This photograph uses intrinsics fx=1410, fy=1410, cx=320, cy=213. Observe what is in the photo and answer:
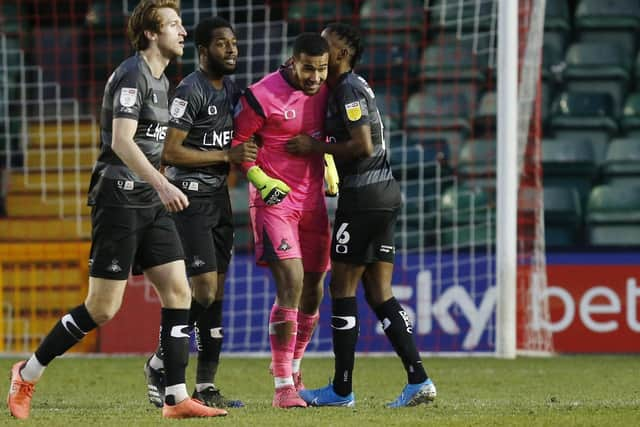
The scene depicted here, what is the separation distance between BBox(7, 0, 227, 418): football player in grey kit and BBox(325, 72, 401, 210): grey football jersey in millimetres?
1051

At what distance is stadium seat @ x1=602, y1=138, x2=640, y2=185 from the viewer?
13.0m

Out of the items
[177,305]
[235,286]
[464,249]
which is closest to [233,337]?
[235,286]

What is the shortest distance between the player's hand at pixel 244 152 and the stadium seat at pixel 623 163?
6662 millimetres

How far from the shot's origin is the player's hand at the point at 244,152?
277 inches

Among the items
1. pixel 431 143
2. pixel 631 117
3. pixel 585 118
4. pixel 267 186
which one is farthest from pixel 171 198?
pixel 631 117

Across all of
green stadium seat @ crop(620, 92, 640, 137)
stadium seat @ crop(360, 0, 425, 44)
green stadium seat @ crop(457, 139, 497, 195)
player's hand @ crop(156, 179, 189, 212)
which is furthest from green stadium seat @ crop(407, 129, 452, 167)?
player's hand @ crop(156, 179, 189, 212)

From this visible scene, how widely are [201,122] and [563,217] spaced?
20.4 ft

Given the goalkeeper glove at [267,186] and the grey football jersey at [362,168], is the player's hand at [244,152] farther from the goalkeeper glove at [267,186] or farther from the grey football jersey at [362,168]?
the grey football jersey at [362,168]

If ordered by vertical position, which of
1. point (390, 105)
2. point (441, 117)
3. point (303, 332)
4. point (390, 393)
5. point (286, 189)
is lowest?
point (390, 393)

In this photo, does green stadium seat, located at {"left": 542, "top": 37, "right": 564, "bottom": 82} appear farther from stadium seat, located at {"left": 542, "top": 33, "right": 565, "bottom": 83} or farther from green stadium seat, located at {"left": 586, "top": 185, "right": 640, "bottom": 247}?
green stadium seat, located at {"left": 586, "top": 185, "right": 640, "bottom": 247}

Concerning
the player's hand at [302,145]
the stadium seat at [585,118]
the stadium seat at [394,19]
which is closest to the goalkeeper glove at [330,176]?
the player's hand at [302,145]

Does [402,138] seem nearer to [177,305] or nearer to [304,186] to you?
[304,186]

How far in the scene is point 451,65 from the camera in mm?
13648

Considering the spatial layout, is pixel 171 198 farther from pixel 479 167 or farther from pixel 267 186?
pixel 479 167
